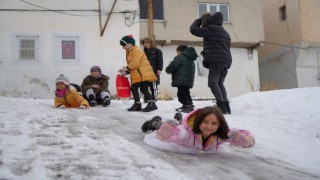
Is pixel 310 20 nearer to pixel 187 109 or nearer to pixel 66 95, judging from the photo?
pixel 187 109

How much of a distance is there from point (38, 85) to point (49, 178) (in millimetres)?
11467

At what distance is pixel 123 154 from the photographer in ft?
11.5

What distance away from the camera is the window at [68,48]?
46.1 feet

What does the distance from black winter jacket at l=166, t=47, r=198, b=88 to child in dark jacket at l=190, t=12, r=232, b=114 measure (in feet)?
1.67

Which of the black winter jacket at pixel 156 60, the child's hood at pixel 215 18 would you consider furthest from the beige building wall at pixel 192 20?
the child's hood at pixel 215 18

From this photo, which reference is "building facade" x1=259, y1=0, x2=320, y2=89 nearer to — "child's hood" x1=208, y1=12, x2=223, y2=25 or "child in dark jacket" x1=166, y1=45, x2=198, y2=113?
"child in dark jacket" x1=166, y1=45, x2=198, y2=113

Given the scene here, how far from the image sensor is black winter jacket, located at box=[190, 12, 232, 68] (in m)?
7.02

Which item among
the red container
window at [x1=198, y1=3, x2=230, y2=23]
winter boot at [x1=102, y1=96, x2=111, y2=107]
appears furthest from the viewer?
window at [x1=198, y1=3, x2=230, y2=23]

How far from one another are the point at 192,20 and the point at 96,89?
9.93 metres

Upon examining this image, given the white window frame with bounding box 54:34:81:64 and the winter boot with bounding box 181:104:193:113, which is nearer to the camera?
the winter boot with bounding box 181:104:193:113

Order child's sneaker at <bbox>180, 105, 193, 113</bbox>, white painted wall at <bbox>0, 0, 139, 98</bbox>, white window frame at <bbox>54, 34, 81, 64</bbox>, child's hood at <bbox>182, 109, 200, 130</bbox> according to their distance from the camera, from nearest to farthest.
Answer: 1. child's hood at <bbox>182, 109, 200, 130</bbox>
2. child's sneaker at <bbox>180, 105, 193, 113</bbox>
3. white painted wall at <bbox>0, 0, 139, 98</bbox>
4. white window frame at <bbox>54, 34, 81, 64</bbox>

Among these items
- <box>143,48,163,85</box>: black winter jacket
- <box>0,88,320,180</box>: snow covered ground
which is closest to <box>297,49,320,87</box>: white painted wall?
<box>143,48,163,85</box>: black winter jacket

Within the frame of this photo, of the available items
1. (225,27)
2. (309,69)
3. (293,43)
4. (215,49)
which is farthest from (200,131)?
(309,69)

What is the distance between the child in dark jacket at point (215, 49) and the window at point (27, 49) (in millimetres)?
8480
